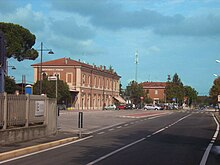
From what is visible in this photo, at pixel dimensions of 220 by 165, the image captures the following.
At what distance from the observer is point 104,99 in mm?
112188

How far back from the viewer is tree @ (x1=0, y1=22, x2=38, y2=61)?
56656mm

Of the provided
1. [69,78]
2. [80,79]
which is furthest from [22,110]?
[69,78]

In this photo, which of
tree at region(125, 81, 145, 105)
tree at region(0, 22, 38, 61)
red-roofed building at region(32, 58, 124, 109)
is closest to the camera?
tree at region(0, 22, 38, 61)

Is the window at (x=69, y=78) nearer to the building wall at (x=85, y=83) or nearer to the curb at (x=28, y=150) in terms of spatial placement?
the building wall at (x=85, y=83)

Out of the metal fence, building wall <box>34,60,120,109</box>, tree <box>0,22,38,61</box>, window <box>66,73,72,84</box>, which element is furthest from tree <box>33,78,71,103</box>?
the metal fence

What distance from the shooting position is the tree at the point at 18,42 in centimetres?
5666

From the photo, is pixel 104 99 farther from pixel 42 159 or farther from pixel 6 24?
pixel 42 159

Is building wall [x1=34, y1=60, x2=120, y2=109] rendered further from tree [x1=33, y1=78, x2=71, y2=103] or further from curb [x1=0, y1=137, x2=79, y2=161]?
curb [x1=0, y1=137, x2=79, y2=161]

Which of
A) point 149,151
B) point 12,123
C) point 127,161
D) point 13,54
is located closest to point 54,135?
point 12,123

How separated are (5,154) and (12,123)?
13.7 feet

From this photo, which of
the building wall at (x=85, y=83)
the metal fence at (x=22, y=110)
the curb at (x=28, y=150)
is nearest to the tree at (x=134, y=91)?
the building wall at (x=85, y=83)

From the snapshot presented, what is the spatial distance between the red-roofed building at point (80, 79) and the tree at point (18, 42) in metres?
23.9

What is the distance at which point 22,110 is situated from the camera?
60.4 ft

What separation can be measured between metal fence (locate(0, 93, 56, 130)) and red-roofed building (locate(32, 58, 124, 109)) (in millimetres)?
64803
